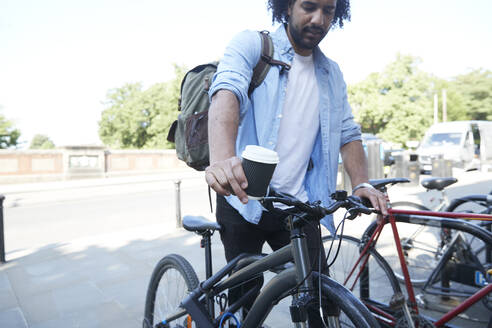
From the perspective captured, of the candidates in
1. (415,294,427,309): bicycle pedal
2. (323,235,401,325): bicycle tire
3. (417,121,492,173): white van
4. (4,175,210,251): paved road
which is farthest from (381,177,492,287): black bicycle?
(417,121,492,173): white van

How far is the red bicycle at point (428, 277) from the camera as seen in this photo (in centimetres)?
249

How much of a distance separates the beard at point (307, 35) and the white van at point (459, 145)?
61.7 feet

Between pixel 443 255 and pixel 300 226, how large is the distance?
2274 mm

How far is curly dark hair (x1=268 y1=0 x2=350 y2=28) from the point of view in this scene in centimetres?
198

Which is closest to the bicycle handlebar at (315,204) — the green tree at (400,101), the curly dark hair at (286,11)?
the curly dark hair at (286,11)

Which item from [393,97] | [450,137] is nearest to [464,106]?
[393,97]

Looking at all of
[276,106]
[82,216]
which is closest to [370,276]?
[276,106]

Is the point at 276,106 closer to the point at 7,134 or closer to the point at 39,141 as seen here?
the point at 7,134

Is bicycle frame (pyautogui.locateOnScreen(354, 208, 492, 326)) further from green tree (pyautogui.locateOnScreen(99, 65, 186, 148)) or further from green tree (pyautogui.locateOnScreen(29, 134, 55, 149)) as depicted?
green tree (pyautogui.locateOnScreen(29, 134, 55, 149))

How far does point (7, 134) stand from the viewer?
37.3 meters

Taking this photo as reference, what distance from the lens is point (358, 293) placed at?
305 cm

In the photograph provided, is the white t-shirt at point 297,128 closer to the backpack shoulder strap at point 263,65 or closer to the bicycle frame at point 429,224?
the backpack shoulder strap at point 263,65

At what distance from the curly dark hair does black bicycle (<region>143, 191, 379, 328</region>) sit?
38.0 inches

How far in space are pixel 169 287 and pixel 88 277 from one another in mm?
2612
